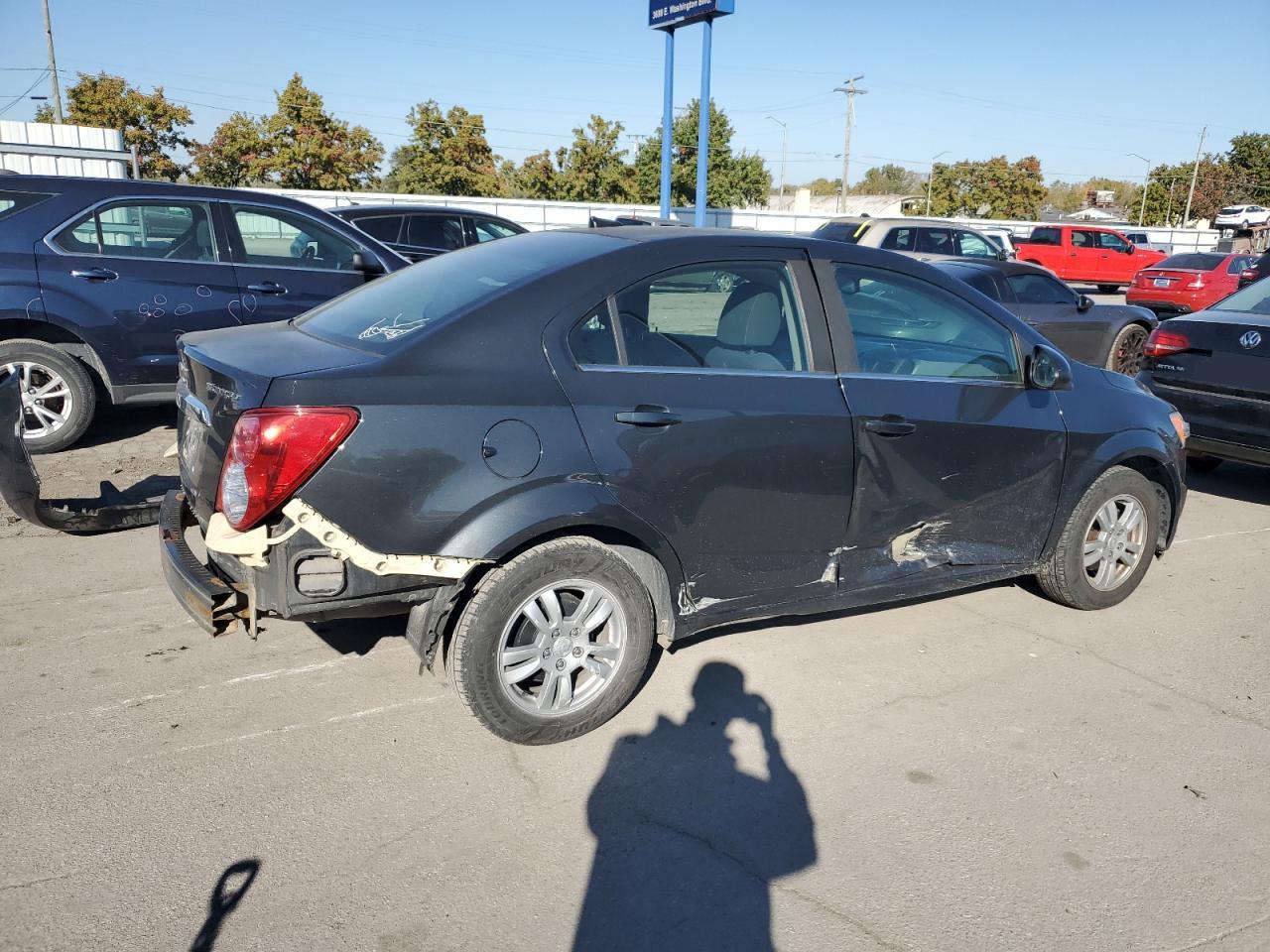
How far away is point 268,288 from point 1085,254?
28.9 m

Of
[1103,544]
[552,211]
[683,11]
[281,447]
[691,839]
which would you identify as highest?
[683,11]

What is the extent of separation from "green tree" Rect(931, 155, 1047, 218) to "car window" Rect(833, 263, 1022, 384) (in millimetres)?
71673

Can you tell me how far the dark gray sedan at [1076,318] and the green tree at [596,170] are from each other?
139ft

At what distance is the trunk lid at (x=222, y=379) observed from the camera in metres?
3.15

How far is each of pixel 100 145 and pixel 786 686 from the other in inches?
1389

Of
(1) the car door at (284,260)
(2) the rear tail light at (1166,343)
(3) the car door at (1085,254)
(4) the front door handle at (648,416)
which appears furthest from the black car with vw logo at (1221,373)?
(3) the car door at (1085,254)

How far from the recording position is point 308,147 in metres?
44.5

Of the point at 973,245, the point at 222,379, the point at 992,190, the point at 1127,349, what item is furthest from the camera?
the point at 992,190

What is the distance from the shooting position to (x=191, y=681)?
386 cm

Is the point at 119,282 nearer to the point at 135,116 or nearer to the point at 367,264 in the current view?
the point at 367,264

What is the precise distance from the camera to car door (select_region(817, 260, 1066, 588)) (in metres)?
3.94

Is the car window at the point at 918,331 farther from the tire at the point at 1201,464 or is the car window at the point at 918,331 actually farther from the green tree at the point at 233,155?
the green tree at the point at 233,155

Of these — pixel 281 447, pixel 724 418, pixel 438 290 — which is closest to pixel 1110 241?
pixel 724 418

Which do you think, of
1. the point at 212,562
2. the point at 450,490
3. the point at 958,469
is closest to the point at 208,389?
the point at 212,562
